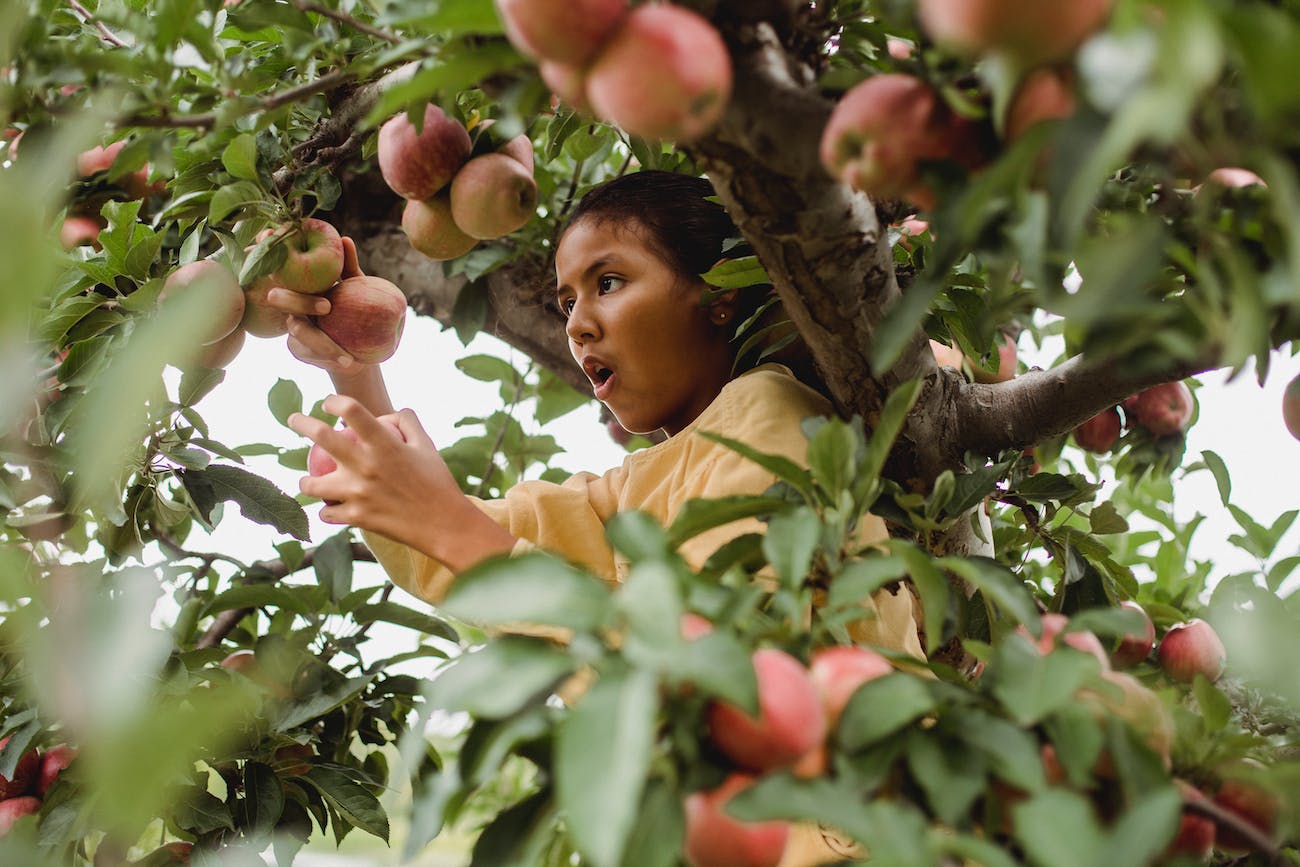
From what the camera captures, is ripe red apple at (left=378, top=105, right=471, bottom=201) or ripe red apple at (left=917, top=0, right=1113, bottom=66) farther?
ripe red apple at (left=378, top=105, right=471, bottom=201)

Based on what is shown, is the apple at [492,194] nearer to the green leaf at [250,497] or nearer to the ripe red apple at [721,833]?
the green leaf at [250,497]

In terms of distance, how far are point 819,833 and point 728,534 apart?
26cm

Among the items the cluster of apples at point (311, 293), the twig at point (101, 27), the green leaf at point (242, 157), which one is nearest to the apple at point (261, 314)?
the cluster of apples at point (311, 293)

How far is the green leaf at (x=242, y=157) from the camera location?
104 cm

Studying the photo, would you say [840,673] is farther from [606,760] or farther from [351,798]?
[351,798]

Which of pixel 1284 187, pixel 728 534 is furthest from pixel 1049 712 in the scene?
pixel 728 534

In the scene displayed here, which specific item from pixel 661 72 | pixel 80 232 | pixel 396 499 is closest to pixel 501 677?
pixel 661 72

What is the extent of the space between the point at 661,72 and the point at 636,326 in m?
0.72

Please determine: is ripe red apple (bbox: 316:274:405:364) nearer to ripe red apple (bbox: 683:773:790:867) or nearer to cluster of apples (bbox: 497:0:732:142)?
cluster of apples (bbox: 497:0:732:142)

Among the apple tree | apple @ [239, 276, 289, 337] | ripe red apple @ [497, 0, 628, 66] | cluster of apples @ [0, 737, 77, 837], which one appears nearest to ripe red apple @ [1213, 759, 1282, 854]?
the apple tree

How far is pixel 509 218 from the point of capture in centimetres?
118

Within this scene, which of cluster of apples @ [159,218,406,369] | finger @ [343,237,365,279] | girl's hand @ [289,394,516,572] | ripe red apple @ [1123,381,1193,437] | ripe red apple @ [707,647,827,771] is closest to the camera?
ripe red apple @ [707,647,827,771]

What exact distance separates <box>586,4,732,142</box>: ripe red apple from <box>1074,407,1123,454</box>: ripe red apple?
108cm

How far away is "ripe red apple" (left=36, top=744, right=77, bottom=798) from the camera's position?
1259mm
